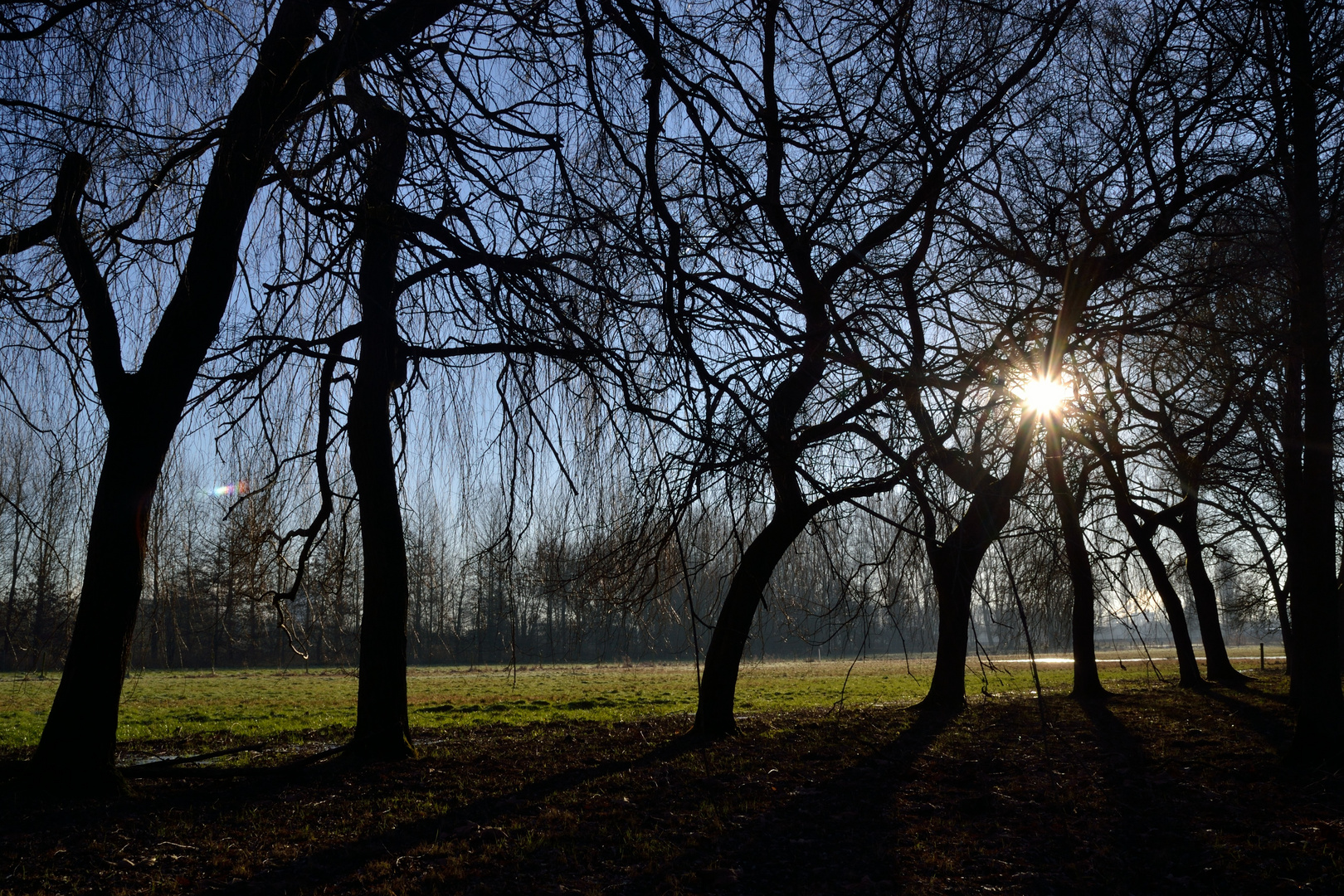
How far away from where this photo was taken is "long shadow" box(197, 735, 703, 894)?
368cm

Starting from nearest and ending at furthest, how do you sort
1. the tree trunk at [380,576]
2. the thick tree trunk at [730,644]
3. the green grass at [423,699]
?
the tree trunk at [380,576]
the thick tree trunk at [730,644]
the green grass at [423,699]

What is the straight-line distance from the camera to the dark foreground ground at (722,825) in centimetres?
376

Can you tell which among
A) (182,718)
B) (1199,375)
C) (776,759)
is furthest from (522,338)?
(182,718)

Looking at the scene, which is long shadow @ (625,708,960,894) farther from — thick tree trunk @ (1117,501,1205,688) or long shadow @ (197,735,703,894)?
thick tree trunk @ (1117,501,1205,688)

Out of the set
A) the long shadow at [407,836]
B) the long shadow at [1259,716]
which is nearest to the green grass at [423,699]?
the long shadow at [407,836]

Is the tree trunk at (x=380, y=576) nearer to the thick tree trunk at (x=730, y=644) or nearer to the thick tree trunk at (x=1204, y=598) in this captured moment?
the thick tree trunk at (x=730, y=644)

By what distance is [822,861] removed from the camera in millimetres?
4137

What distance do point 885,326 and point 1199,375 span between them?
7.67 metres

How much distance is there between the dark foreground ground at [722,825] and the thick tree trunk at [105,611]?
285 mm

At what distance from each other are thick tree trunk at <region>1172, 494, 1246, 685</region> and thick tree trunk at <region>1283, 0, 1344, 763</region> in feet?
23.3

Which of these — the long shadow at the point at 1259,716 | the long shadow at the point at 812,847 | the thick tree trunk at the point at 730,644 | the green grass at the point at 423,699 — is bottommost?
the green grass at the point at 423,699

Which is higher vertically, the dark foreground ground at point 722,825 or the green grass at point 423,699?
Result: the dark foreground ground at point 722,825

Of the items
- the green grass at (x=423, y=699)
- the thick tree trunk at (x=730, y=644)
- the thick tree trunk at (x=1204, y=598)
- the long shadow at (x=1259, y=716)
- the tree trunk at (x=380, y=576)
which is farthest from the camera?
the thick tree trunk at (x=1204, y=598)

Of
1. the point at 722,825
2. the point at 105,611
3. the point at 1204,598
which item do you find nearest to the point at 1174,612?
the point at 1204,598
